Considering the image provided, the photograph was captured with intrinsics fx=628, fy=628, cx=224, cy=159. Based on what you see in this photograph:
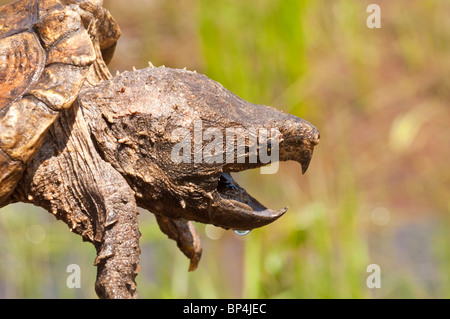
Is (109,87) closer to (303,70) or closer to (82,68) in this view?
(82,68)

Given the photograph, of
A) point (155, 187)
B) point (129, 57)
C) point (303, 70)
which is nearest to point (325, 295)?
point (155, 187)

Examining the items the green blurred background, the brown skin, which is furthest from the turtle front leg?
the green blurred background

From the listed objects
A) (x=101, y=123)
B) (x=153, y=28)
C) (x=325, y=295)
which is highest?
(x=153, y=28)

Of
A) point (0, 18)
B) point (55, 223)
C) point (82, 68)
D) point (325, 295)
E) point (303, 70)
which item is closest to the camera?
point (82, 68)

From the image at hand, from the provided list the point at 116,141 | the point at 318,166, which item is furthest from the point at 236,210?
the point at 318,166

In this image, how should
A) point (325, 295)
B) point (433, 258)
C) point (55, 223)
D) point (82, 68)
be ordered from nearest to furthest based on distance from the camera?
1. point (82, 68)
2. point (325, 295)
3. point (55, 223)
4. point (433, 258)

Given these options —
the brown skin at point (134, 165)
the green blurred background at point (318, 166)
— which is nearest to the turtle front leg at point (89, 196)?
the brown skin at point (134, 165)
